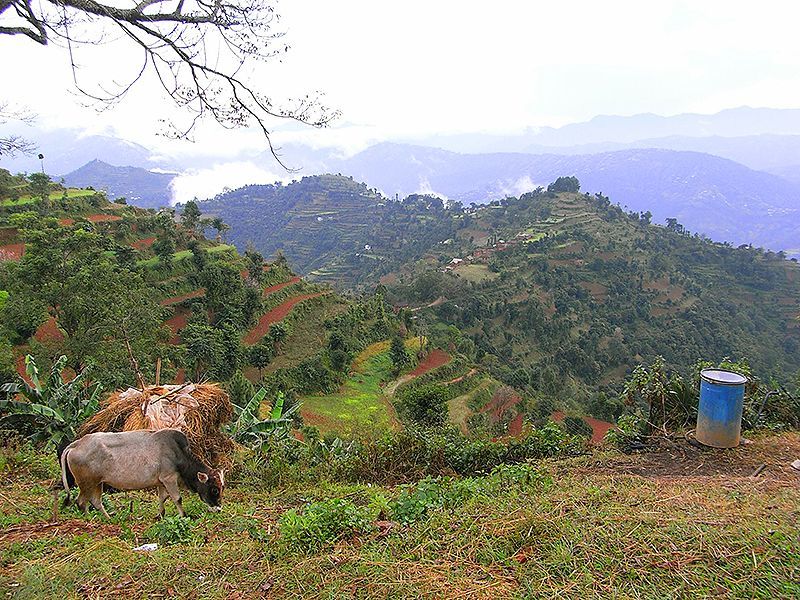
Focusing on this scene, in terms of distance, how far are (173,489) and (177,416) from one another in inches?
43.0

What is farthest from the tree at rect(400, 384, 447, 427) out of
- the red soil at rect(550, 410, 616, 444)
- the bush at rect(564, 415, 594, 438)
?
the red soil at rect(550, 410, 616, 444)

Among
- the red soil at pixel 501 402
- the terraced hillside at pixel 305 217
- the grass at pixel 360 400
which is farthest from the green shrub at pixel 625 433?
the terraced hillside at pixel 305 217

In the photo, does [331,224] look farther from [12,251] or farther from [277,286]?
[12,251]

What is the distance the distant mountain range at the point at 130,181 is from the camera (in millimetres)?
126188

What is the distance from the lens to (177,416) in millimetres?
4883

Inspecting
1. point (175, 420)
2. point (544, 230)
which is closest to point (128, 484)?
point (175, 420)

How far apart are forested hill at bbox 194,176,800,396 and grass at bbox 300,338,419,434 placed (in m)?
8.64

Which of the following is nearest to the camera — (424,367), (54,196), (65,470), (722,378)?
(65,470)

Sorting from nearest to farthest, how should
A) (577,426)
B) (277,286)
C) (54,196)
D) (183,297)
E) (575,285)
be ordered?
(577,426) < (183,297) < (54,196) < (277,286) < (575,285)

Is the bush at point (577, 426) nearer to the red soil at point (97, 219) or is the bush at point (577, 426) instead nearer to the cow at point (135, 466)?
the cow at point (135, 466)

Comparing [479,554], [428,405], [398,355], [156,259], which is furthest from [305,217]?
[479,554]

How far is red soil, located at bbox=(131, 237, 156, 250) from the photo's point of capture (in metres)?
28.1

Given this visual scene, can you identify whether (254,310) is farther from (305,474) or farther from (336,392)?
(305,474)

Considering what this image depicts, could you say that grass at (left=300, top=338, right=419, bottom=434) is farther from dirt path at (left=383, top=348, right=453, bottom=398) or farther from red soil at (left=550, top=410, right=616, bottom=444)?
red soil at (left=550, top=410, right=616, bottom=444)
